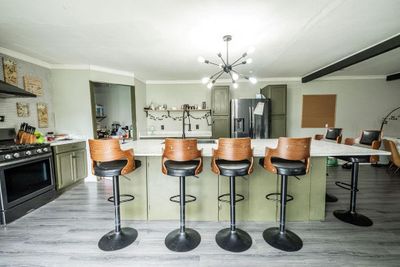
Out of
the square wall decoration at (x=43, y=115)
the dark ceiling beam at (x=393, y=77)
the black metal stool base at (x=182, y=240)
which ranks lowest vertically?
the black metal stool base at (x=182, y=240)

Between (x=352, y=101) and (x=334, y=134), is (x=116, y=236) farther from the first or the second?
(x=352, y=101)

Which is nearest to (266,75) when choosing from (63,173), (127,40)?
(127,40)

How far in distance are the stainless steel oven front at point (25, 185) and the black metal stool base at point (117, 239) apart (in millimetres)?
1417

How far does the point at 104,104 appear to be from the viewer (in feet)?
17.1

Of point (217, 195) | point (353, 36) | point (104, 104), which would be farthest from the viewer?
point (104, 104)

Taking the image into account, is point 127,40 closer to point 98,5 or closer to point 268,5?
point 98,5

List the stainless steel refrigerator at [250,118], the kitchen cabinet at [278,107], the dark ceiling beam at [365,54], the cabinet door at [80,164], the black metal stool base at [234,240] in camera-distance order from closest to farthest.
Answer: the black metal stool base at [234,240] → the dark ceiling beam at [365,54] → the cabinet door at [80,164] → the stainless steel refrigerator at [250,118] → the kitchen cabinet at [278,107]

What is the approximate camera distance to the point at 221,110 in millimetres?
4797

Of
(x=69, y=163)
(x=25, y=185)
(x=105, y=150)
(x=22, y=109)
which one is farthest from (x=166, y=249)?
(x=22, y=109)

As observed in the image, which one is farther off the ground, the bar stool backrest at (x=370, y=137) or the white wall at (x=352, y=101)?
the white wall at (x=352, y=101)

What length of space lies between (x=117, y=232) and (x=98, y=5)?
7.75ft

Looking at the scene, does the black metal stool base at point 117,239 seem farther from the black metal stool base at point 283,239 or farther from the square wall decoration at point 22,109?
the square wall decoration at point 22,109

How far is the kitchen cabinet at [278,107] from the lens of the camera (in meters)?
4.63

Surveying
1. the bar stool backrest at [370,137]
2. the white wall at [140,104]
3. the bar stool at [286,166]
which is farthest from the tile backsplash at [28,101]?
the bar stool backrest at [370,137]
